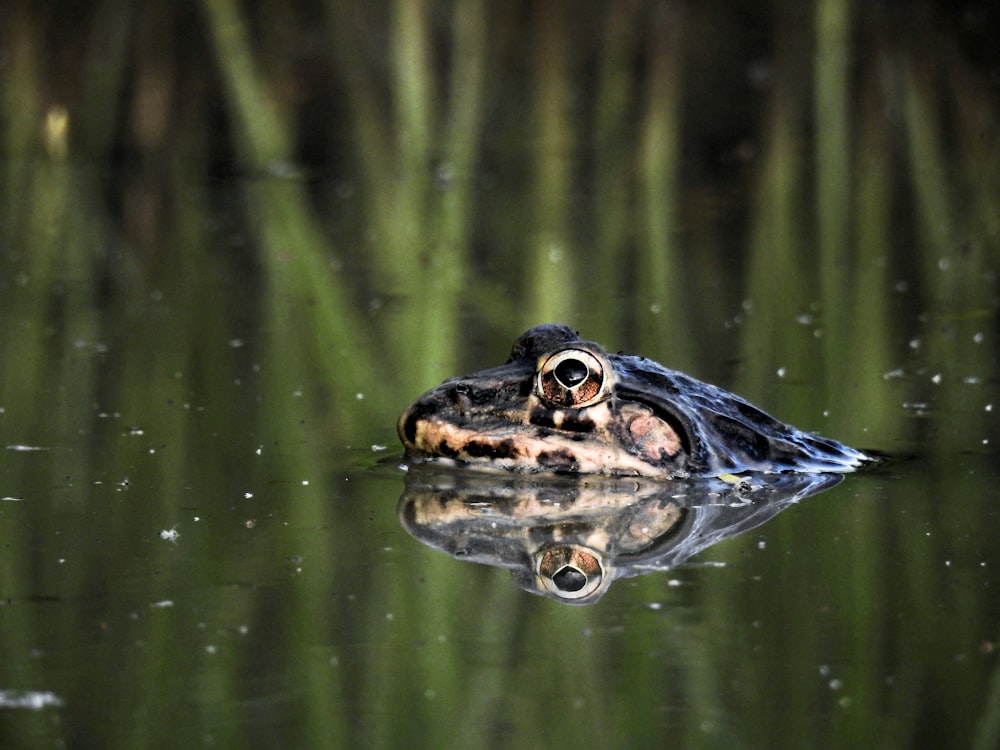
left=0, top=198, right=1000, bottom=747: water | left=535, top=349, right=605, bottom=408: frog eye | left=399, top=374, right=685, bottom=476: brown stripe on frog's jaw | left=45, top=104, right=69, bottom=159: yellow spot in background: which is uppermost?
left=45, top=104, right=69, bottom=159: yellow spot in background

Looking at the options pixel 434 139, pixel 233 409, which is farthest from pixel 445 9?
pixel 233 409

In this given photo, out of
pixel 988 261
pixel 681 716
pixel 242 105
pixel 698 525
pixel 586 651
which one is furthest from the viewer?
pixel 242 105

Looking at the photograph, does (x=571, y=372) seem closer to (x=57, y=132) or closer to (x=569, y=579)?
(x=569, y=579)

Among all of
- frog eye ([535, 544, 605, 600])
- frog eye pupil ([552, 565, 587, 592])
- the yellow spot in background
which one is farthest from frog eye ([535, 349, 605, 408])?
the yellow spot in background

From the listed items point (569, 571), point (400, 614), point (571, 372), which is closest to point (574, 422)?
point (571, 372)

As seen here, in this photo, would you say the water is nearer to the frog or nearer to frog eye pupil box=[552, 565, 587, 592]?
frog eye pupil box=[552, 565, 587, 592]

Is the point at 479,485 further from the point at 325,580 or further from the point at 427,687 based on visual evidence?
the point at 427,687
